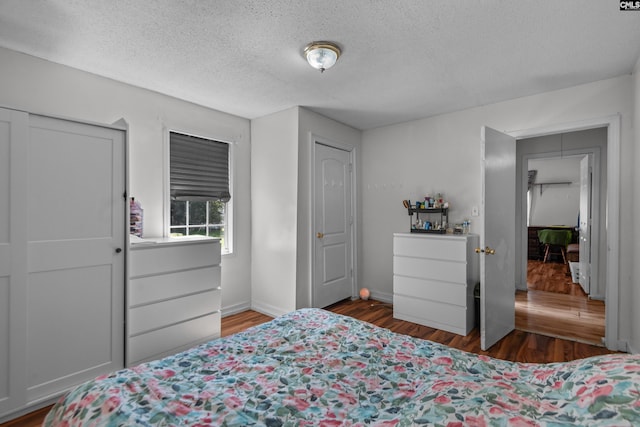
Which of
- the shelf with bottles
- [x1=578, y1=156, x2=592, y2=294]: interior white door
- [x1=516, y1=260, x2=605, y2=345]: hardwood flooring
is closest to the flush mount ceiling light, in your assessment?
the shelf with bottles

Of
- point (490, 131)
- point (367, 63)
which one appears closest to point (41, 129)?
point (367, 63)

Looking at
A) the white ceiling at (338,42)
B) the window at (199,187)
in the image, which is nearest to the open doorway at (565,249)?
the white ceiling at (338,42)

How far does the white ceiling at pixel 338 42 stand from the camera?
5.94 feet

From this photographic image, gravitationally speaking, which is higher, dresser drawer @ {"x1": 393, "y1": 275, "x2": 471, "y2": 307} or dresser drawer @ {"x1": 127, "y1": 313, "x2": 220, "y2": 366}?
dresser drawer @ {"x1": 393, "y1": 275, "x2": 471, "y2": 307}

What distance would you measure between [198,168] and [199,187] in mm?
213

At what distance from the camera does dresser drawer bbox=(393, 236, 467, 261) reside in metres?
3.16

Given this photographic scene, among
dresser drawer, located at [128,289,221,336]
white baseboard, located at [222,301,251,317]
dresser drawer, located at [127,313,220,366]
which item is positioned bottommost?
white baseboard, located at [222,301,251,317]

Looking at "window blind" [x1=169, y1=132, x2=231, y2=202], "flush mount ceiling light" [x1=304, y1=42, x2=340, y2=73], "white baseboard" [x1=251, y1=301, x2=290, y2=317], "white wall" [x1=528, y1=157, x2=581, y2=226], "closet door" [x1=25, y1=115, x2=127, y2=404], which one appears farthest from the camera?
"white wall" [x1=528, y1=157, x2=581, y2=226]

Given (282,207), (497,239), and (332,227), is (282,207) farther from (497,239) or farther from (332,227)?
(497,239)

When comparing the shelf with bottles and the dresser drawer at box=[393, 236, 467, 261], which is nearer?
the dresser drawer at box=[393, 236, 467, 261]

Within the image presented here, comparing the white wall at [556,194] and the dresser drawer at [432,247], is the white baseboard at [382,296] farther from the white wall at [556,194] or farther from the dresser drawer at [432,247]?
the white wall at [556,194]

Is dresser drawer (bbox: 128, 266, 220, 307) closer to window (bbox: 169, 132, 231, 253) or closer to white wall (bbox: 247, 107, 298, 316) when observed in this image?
window (bbox: 169, 132, 231, 253)

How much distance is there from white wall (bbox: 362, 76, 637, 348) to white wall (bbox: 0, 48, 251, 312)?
1.74 metres

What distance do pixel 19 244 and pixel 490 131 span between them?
3656 millimetres
